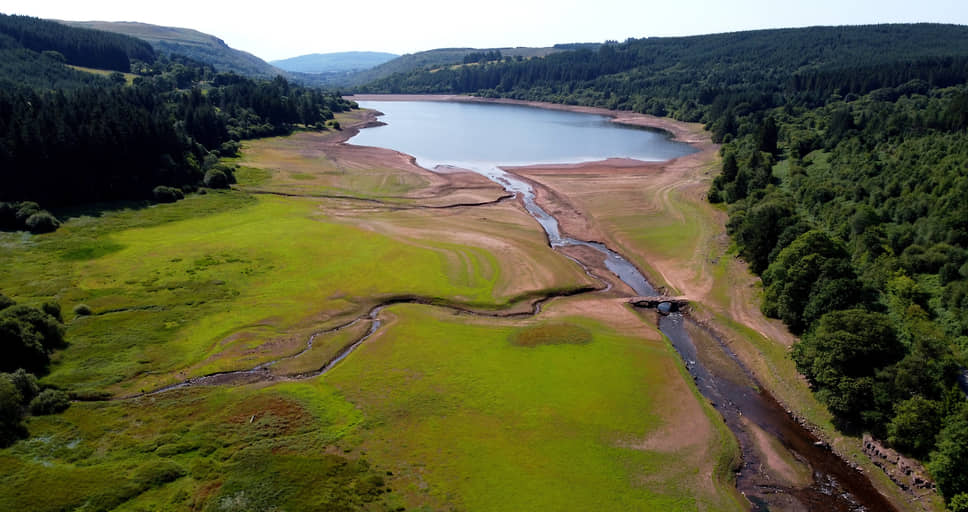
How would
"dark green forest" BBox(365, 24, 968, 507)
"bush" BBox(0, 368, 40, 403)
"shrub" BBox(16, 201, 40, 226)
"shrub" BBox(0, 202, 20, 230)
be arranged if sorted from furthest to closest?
"shrub" BBox(16, 201, 40, 226) → "shrub" BBox(0, 202, 20, 230) → "bush" BBox(0, 368, 40, 403) → "dark green forest" BBox(365, 24, 968, 507)

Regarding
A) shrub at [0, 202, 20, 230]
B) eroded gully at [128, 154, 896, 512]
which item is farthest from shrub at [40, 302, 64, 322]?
shrub at [0, 202, 20, 230]

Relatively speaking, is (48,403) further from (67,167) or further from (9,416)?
(67,167)

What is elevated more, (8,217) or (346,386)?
(8,217)

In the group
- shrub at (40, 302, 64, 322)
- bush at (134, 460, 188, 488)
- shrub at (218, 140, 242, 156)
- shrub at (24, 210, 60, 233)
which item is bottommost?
bush at (134, 460, 188, 488)

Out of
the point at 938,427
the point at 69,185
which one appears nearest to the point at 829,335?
the point at 938,427

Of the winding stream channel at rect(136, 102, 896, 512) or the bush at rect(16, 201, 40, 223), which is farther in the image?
the bush at rect(16, 201, 40, 223)

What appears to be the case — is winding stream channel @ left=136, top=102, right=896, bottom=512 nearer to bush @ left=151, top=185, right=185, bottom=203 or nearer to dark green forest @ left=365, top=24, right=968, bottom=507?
dark green forest @ left=365, top=24, right=968, bottom=507

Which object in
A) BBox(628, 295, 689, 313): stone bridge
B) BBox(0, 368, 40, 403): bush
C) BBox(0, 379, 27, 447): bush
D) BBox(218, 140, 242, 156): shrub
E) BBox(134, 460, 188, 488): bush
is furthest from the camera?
BBox(218, 140, 242, 156): shrub

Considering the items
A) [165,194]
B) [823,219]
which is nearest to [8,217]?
[165,194]
